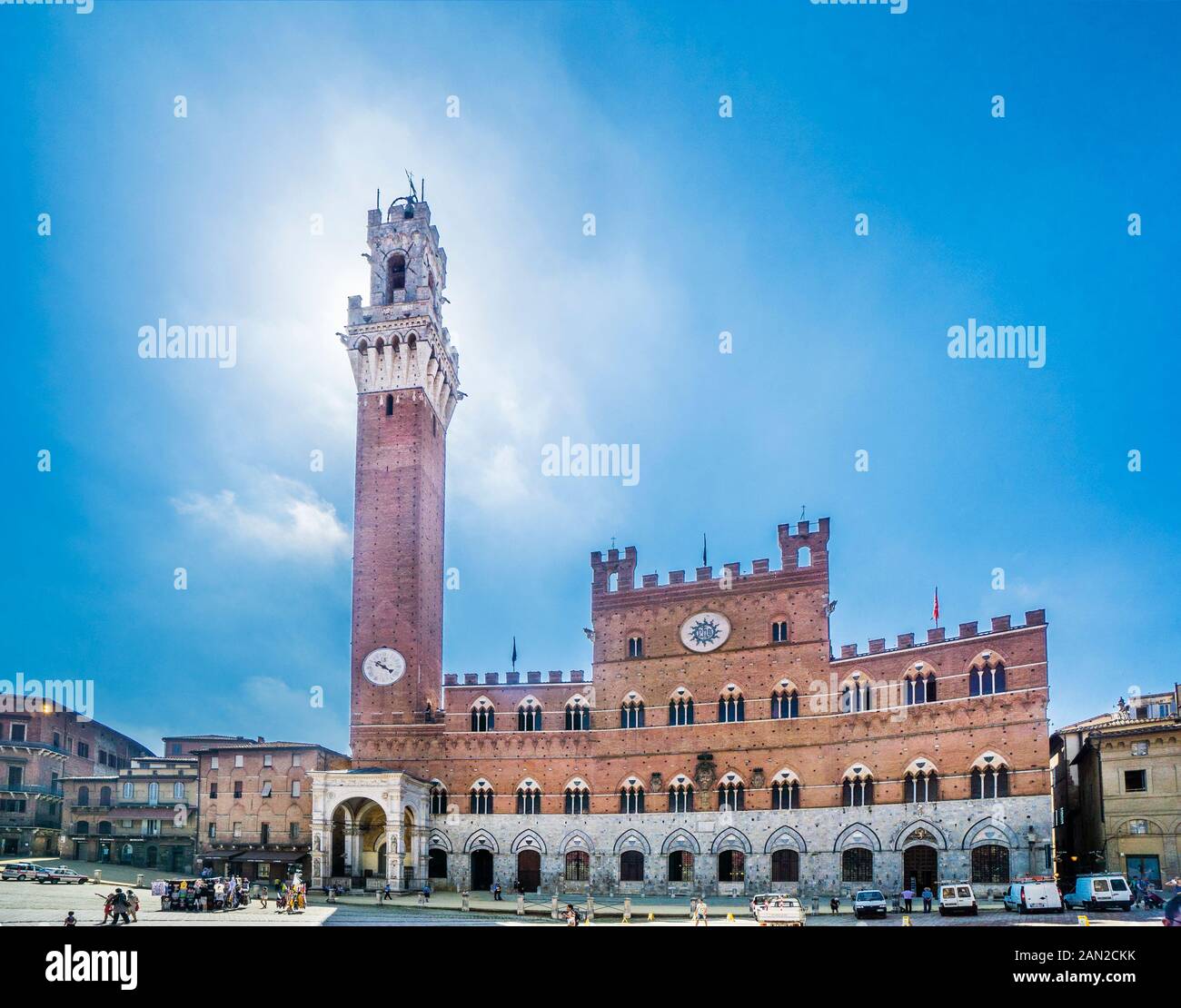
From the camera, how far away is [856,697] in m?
57.8

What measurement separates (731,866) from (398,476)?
3313 cm

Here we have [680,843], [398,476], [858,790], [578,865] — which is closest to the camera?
[858,790]

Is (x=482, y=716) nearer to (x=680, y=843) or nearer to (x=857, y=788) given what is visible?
(x=680, y=843)

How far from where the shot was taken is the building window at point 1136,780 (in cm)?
5281

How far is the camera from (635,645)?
64.2 meters

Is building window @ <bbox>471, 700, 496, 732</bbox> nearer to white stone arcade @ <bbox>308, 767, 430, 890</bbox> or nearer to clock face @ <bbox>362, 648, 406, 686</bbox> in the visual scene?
white stone arcade @ <bbox>308, 767, 430, 890</bbox>

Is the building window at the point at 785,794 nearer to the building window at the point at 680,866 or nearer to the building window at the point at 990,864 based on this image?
the building window at the point at 680,866

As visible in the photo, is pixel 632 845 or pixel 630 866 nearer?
pixel 630 866

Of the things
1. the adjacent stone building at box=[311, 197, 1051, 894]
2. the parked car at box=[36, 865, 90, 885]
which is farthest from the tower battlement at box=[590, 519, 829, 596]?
the parked car at box=[36, 865, 90, 885]

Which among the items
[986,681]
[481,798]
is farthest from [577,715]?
[986,681]

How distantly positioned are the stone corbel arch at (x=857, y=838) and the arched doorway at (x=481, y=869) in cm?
2162
